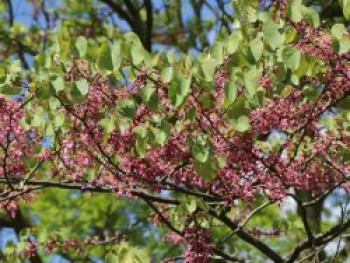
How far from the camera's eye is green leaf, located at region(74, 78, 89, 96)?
11.3ft

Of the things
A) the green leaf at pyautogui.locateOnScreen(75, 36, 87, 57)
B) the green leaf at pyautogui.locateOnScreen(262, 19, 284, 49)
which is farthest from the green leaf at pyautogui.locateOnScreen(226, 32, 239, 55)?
the green leaf at pyautogui.locateOnScreen(75, 36, 87, 57)

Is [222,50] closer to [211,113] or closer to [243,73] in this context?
[243,73]

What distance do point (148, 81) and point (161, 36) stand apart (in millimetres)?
9213

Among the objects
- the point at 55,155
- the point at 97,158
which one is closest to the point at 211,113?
the point at 97,158

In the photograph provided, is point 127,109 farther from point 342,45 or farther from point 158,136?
point 342,45

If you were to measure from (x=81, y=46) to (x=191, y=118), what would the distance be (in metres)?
0.75

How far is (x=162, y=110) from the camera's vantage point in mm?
3824

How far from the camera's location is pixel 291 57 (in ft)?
11.2

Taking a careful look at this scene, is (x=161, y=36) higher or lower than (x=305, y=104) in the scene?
higher

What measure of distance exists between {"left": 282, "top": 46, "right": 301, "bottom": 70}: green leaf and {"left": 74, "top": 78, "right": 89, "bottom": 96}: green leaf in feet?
3.50

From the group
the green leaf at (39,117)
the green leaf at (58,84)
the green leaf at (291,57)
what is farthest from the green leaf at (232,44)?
the green leaf at (39,117)

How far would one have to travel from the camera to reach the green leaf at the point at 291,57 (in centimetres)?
338

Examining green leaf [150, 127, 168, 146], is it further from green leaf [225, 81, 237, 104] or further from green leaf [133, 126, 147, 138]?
green leaf [225, 81, 237, 104]

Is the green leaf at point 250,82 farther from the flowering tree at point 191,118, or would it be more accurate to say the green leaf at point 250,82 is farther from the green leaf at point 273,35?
the green leaf at point 273,35
